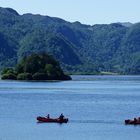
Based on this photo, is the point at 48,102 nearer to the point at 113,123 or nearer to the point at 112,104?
the point at 112,104

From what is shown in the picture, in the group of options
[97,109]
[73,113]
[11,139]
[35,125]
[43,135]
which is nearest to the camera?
[11,139]

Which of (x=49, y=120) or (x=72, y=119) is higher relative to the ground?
(x=49, y=120)

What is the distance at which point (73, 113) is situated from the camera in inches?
3922

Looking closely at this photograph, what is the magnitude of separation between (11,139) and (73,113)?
110 ft

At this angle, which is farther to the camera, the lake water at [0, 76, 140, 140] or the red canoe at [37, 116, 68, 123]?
the red canoe at [37, 116, 68, 123]

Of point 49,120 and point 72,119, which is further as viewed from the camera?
point 72,119

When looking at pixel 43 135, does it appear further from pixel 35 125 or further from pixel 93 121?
pixel 93 121

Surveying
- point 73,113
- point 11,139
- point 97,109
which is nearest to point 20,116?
point 73,113

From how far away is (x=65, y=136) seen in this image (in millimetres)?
71125

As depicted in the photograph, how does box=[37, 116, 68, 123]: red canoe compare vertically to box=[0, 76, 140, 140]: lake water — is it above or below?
above

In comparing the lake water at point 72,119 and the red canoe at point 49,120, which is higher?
the red canoe at point 49,120

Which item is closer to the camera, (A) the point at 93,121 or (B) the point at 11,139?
(B) the point at 11,139

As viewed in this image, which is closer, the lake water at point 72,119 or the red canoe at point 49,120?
the lake water at point 72,119

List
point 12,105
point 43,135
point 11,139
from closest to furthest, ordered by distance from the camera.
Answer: point 11,139 → point 43,135 → point 12,105
